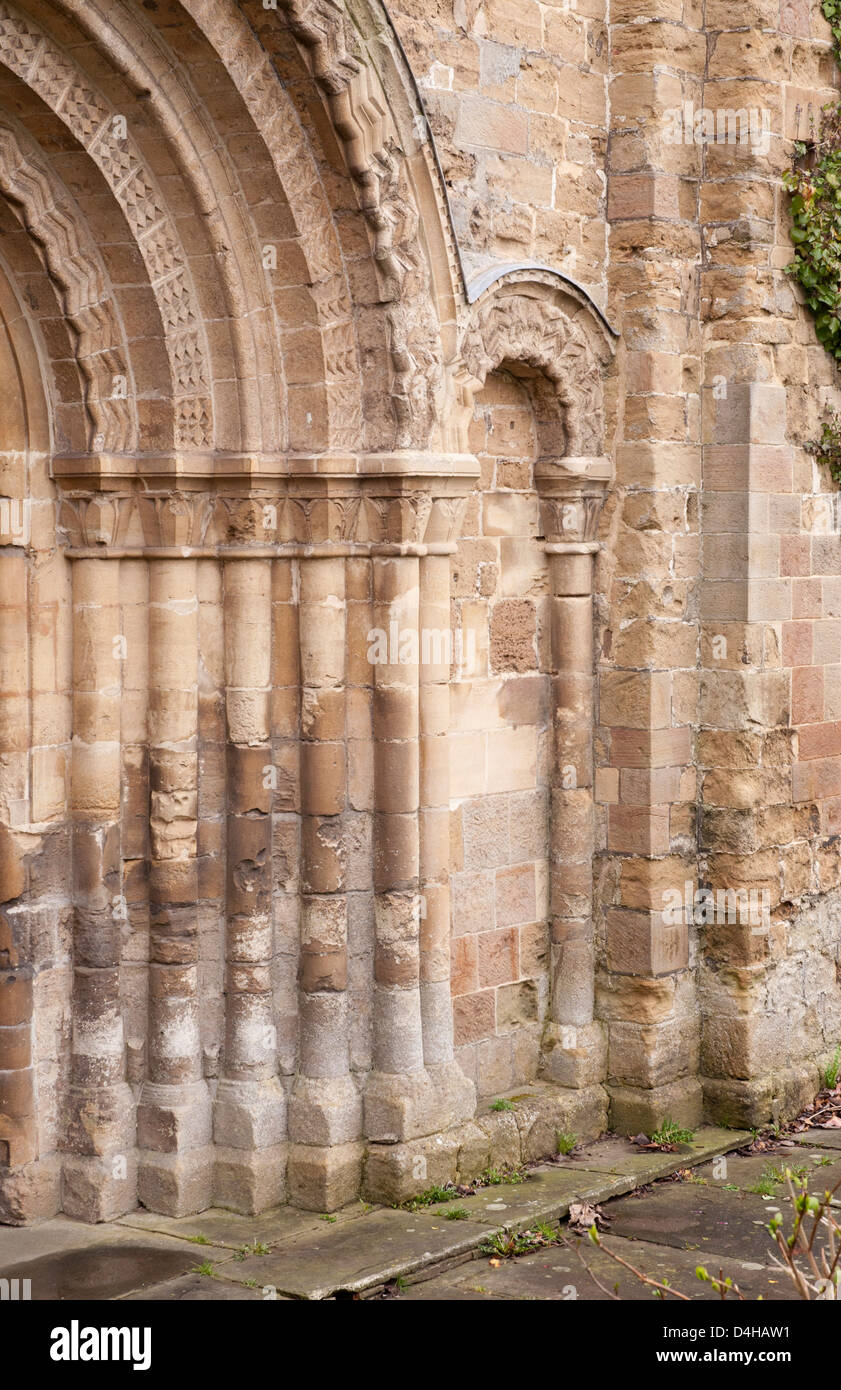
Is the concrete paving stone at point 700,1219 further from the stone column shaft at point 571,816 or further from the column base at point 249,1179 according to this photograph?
the column base at point 249,1179

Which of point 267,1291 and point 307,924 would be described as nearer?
point 267,1291

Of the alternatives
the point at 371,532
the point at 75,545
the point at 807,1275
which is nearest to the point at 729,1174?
the point at 807,1275

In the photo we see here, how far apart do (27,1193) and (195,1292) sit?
3.08ft

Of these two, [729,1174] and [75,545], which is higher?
[75,545]

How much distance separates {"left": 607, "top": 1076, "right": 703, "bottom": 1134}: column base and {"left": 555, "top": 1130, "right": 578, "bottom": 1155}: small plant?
35 centimetres

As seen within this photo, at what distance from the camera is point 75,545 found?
660 centimetres

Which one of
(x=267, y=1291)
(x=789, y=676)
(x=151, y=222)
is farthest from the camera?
(x=789, y=676)

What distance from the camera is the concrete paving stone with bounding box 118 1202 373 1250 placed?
6.43 m

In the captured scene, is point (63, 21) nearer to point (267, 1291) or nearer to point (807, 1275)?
point (267, 1291)

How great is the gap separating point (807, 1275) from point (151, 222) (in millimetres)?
4421

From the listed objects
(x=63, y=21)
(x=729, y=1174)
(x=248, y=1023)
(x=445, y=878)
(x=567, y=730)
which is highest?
(x=63, y=21)

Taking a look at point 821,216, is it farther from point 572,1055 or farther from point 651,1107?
point 651,1107

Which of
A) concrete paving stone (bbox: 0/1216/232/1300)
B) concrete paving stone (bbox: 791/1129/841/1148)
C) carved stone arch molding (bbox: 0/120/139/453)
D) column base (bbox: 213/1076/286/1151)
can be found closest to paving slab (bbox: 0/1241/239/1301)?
concrete paving stone (bbox: 0/1216/232/1300)

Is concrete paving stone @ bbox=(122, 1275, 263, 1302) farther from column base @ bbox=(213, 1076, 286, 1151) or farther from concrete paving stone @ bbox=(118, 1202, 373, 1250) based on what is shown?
column base @ bbox=(213, 1076, 286, 1151)
